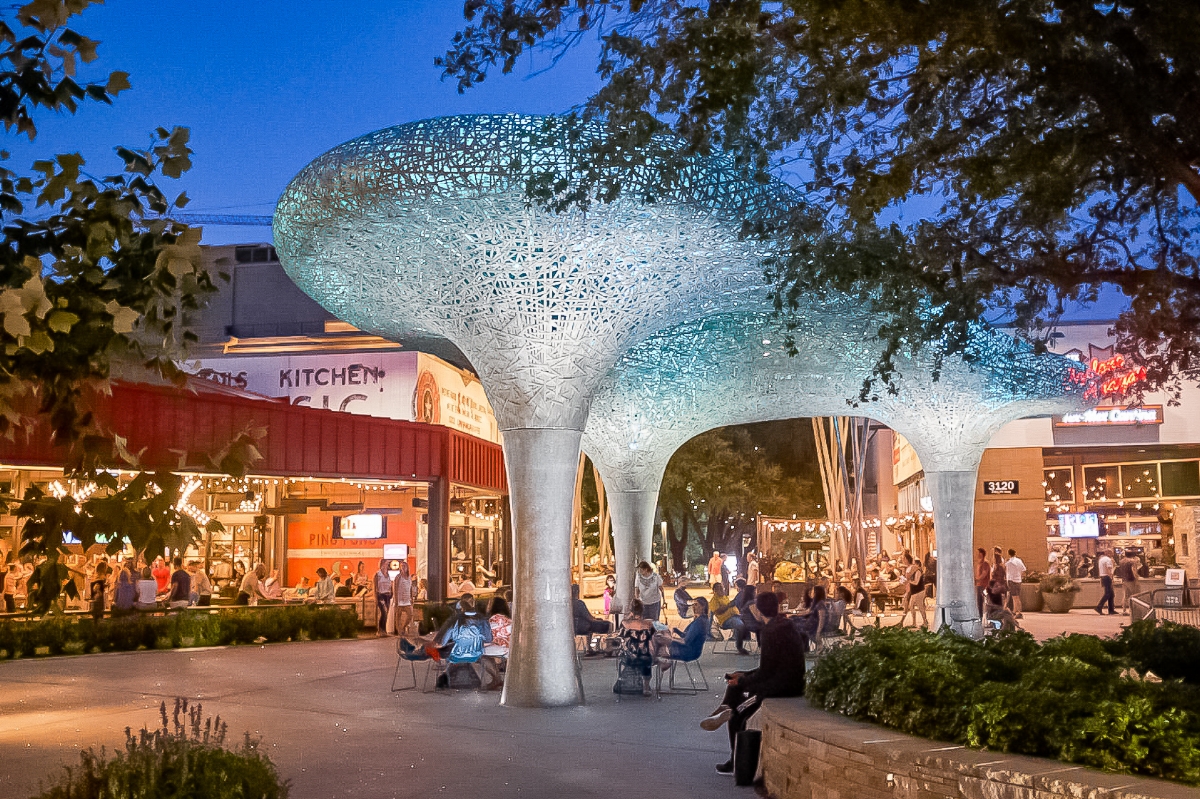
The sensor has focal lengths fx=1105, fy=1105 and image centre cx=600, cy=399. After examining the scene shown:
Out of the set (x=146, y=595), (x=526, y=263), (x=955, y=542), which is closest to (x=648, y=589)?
(x=955, y=542)

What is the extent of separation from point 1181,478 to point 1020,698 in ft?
100

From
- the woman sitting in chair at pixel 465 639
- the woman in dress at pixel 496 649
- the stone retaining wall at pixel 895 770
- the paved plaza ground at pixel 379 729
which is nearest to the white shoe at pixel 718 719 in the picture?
the paved plaza ground at pixel 379 729

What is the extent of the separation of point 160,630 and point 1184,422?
27332mm

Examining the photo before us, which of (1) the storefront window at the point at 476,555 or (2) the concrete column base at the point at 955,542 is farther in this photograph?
(1) the storefront window at the point at 476,555

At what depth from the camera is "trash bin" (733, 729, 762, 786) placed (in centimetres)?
748

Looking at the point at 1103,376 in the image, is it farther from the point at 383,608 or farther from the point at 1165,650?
the point at 383,608

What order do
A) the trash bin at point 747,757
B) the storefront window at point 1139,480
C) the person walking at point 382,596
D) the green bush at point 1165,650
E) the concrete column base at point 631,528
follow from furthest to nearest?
the storefront window at point 1139,480 → the person walking at point 382,596 → the concrete column base at point 631,528 → the green bush at point 1165,650 → the trash bin at point 747,757

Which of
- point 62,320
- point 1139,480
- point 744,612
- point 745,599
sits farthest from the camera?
point 1139,480

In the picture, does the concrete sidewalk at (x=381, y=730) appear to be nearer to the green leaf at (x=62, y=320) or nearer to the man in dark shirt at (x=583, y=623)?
the man in dark shirt at (x=583, y=623)

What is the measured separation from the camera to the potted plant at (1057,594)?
26344 millimetres

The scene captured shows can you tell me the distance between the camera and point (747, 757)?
24.6ft

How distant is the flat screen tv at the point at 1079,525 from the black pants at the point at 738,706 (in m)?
28.2

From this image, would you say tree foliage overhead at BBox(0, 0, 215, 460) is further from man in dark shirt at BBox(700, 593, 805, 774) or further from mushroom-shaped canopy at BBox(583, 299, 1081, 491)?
mushroom-shaped canopy at BBox(583, 299, 1081, 491)

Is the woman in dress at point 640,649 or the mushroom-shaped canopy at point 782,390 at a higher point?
the mushroom-shaped canopy at point 782,390
